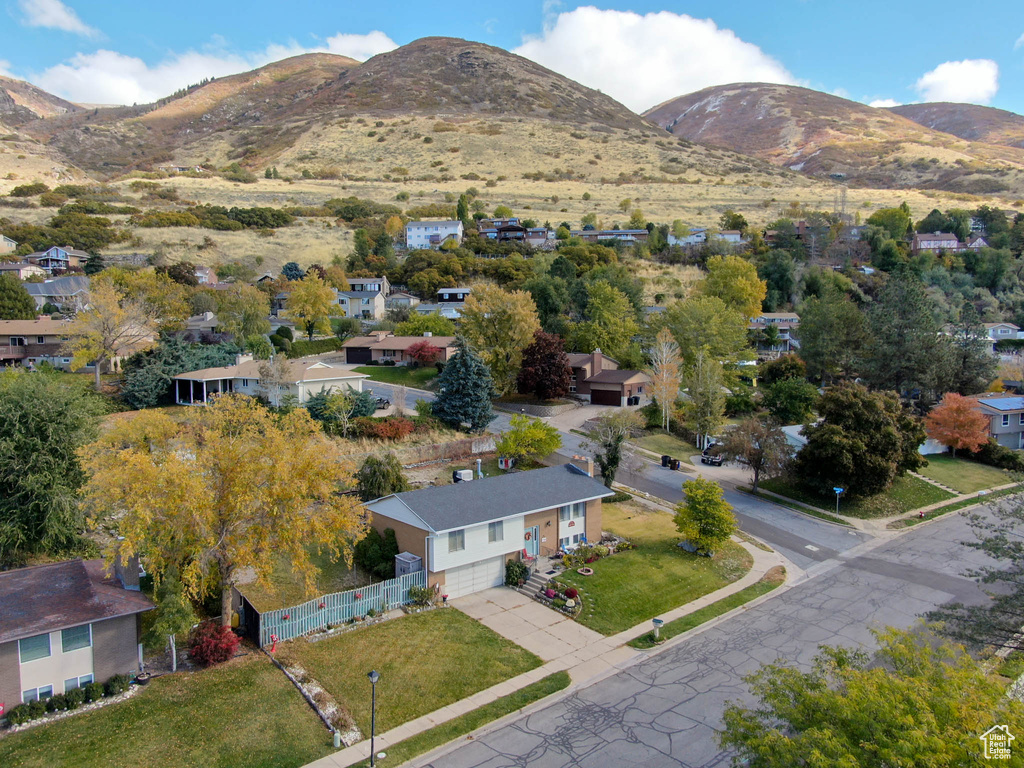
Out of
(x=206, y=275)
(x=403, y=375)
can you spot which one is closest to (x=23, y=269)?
(x=206, y=275)

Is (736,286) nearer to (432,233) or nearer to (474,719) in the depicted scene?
(432,233)

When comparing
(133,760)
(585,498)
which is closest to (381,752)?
(133,760)

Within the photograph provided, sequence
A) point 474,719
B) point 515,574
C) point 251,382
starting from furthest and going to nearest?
1. point 251,382
2. point 515,574
3. point 474,719

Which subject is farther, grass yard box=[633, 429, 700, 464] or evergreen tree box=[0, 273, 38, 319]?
evergreen tree box=[0, 273, 38, 319]

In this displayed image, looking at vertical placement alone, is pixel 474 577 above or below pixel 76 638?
below

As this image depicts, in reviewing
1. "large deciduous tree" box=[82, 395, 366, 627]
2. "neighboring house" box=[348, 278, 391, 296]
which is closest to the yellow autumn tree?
"large deciduous tree" box=[82, 395, 366, 627]

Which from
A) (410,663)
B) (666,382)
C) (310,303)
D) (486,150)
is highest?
(486,150)

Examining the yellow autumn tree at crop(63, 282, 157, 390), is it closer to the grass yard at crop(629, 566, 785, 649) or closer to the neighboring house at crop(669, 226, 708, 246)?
the grass yard at crop(629, 566, 785, 649)

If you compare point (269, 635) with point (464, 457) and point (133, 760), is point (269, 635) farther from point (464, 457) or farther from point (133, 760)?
point (464, 457)
